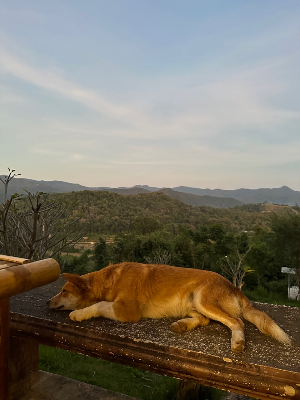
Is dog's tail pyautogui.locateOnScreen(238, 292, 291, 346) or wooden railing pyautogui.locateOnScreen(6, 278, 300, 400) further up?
dog's tail pyautogui.locateOnScreen(238, 292, 291, 346)

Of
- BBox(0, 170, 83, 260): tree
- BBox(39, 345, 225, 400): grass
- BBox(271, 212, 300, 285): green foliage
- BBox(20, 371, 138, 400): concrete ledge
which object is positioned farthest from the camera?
BBox(271, 212, 300, 285): green foliage

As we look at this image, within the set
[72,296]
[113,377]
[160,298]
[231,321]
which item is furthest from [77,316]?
[113,377]

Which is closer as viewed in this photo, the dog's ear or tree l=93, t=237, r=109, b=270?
the dog's ear

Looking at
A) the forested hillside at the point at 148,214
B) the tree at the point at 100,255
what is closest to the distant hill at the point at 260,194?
the forested hillside at the point at 148,214

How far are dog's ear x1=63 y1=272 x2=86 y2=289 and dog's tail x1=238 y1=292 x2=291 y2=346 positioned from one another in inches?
53.1

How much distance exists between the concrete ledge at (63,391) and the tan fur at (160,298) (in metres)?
0.94

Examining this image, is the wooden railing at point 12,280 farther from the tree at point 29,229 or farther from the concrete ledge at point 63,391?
the tree at point 29,229

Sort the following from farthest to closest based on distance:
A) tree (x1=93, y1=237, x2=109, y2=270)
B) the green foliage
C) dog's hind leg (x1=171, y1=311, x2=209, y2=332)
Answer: tree (x1=93, y1=237, x2=109, y2=270), the green foliage, dog's hind leg (x1=171, y1=311, x2=209, y2=332)

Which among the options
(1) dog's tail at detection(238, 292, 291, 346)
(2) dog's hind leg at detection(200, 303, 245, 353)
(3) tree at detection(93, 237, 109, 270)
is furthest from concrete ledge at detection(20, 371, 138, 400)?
(3) tree at detection(93, 237, 109, 270)

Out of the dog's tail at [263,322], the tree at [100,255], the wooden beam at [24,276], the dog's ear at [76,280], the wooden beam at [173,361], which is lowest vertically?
the tree at [100,255]

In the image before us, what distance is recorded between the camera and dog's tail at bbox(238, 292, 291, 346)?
70.1 inches

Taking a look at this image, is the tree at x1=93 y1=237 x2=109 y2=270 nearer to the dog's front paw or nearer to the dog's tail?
the dog's front paw

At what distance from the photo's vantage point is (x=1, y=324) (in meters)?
1.63

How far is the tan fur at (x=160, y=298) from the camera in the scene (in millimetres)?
2031
